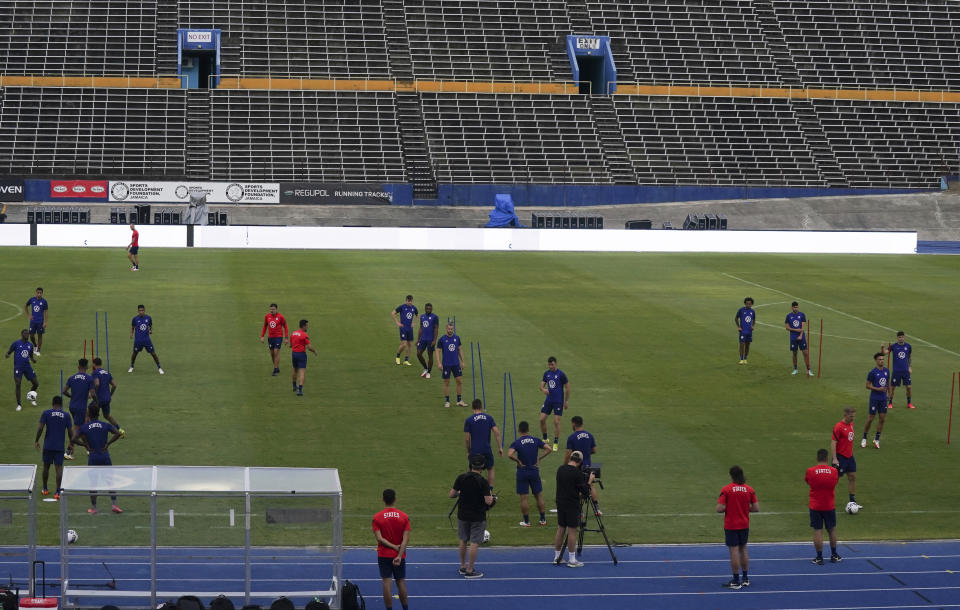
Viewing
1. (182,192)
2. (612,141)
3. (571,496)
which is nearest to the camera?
(571,496)

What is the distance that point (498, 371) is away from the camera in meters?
29.6

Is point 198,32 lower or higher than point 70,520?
higher

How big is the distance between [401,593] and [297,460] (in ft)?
23.8

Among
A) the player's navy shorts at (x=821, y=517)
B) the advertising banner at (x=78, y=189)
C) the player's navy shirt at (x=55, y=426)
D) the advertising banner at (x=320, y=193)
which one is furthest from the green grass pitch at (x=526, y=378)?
the advertising banner at (x=320, y=193)

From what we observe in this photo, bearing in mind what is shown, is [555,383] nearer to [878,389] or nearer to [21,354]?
[878,389]

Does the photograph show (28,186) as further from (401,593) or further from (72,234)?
(401,593)

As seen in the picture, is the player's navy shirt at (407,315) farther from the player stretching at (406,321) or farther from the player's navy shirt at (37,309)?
the player's navy shirt at (37,309)

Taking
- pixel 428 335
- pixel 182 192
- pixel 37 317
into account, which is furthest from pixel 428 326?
pixel 182 192

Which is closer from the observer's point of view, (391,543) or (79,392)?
(391,543)

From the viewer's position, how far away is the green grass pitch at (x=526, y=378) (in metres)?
20.8

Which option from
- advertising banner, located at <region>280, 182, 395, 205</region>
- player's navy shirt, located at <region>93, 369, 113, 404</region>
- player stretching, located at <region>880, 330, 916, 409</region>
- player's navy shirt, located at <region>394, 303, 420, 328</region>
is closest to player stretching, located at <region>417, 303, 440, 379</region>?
player's navy shirt, located at <region>394, 303, 420, 328</region>

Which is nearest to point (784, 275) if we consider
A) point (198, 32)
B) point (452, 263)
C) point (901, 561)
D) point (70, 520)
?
point (452, 263)

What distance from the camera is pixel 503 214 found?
61.7 m

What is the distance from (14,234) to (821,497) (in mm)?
42903
